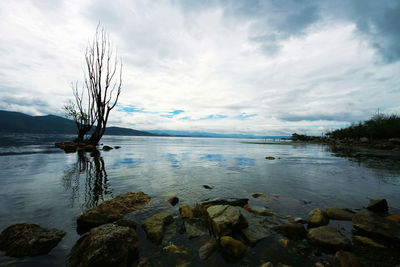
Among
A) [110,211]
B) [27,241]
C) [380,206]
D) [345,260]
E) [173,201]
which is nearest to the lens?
[345,260]

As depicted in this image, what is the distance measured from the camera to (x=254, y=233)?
4.29 m

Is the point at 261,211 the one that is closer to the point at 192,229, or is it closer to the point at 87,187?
the point at 192,229

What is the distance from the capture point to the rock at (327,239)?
3727 mm

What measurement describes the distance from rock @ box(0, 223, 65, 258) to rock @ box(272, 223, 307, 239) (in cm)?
560

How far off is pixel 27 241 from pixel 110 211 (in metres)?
1.83

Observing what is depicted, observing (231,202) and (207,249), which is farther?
(231,202)

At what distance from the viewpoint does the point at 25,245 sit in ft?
11.3

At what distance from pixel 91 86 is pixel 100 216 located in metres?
30.8

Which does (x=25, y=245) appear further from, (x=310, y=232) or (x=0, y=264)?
(x=310, y=232)

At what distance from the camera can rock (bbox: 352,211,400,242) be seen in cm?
398

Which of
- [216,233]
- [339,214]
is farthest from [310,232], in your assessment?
[216,233]

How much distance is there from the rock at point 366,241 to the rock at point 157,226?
4940 mm

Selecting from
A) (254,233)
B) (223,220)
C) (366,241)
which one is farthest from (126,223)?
(366,241)

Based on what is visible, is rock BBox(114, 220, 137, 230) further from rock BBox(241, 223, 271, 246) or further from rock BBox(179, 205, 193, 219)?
rock BBox(241, 223, 271, 246)
